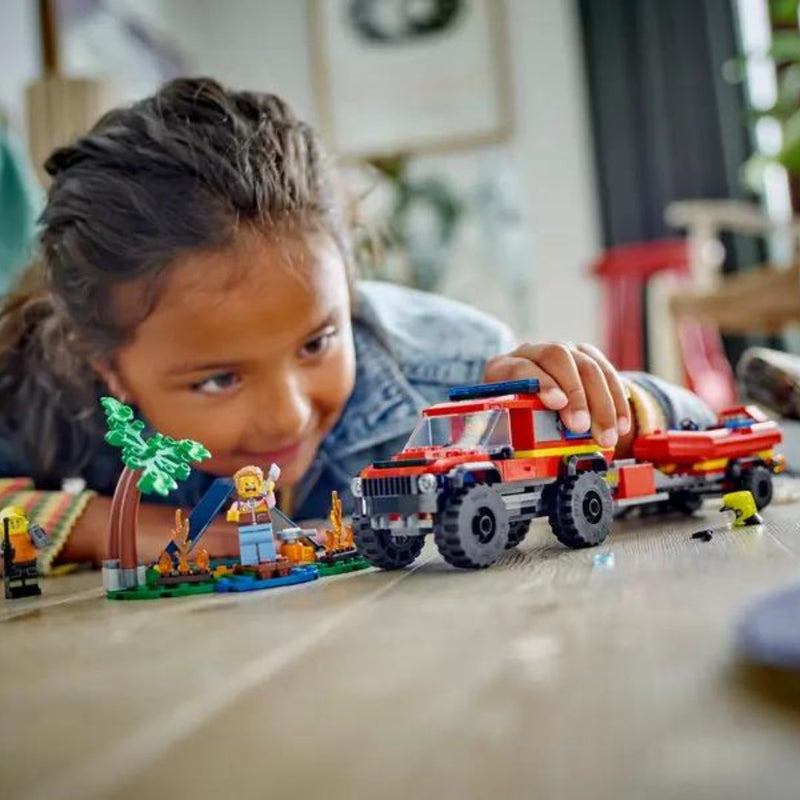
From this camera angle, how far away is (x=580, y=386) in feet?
2.40

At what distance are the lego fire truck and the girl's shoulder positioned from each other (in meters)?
0.35

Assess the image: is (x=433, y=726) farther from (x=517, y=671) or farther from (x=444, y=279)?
(x=444, y=279)

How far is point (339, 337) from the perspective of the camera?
0.99 m

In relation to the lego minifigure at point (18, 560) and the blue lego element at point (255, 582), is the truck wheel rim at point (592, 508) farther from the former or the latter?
the lego minifigure at point (18, 560)

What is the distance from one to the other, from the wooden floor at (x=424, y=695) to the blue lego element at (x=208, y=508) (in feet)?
0.48

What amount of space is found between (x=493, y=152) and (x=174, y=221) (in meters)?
2.58

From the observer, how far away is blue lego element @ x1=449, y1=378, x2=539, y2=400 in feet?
2.33

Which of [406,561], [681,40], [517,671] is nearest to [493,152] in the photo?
[681,40]

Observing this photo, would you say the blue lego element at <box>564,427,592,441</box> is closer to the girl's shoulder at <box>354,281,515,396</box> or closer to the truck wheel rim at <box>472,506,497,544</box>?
the truck wheel rim at <box>472,506,497,544</box>

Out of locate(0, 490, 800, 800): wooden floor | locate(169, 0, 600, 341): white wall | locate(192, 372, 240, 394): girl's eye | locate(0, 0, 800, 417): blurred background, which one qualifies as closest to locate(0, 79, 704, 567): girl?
locate(192, 372, 240, 394): girl's eye

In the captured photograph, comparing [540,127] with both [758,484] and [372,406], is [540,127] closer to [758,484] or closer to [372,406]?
[372,406]

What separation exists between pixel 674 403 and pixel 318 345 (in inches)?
12.2

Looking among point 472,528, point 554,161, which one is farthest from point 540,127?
point 472,528

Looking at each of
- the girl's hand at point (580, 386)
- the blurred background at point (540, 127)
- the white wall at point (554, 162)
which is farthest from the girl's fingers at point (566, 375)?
the white wall at point (554, 162)
